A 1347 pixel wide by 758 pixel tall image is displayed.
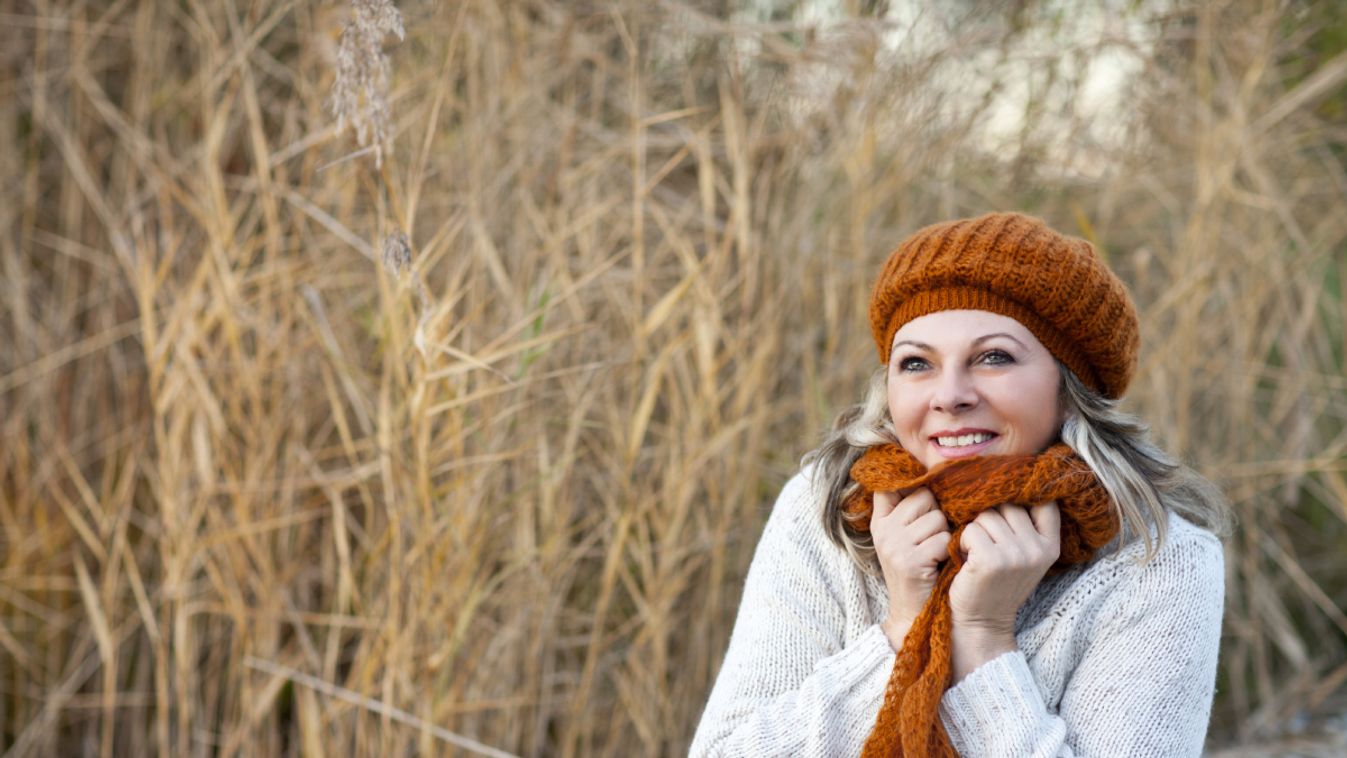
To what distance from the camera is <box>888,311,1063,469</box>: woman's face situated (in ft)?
5.50

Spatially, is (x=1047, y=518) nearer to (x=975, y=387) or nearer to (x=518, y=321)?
(x=975, y=387)

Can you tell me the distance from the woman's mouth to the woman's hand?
0.08 m

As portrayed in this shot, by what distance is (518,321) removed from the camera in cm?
246

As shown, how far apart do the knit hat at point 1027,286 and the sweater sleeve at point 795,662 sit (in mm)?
353

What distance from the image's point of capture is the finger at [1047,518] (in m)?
1.65

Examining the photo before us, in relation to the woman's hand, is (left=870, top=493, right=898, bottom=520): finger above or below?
above

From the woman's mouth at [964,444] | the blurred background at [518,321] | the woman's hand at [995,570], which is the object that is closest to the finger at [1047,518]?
the woman's hand at [995,570]

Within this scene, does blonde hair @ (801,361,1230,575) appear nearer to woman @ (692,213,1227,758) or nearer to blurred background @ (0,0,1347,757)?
woman @ (692,213,1227,758)

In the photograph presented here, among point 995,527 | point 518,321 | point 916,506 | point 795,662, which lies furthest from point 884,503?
point 518,321

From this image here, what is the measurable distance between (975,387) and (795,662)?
1.48ft

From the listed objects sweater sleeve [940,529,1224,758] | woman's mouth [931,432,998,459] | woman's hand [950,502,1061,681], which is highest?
woman's mouth [931,432,998,459]

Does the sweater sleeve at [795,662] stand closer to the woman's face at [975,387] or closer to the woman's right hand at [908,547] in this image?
the woman's right hand at [908,547]

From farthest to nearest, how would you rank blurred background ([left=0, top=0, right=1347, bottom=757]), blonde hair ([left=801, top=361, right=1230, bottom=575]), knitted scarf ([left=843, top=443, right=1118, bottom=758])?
blurred background ([left=0, top=0, right=1347, bottom=757])
blonde hair ([left=801, top=361, right=1230, bottom=575])
knitted scarf ([left=843, top=443, right=1118, bottom=758])

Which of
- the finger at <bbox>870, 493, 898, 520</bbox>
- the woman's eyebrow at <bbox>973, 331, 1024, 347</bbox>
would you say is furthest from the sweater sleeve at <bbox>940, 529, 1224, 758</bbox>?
the woman's eyebrow at <bbox>973, 331, 1024, 347</bbox>
